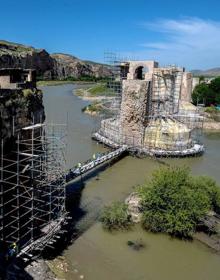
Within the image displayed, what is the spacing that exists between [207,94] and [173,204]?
4132 cm

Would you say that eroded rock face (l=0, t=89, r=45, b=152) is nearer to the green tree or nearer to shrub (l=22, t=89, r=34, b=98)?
shrub (l=22, t=89, r=34, b=98)

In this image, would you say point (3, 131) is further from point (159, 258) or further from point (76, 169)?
point (76, 169)

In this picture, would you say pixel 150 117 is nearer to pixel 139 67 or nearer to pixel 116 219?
pixel 139 67

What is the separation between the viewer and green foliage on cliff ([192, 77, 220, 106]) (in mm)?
55094

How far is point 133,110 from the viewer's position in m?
30.8

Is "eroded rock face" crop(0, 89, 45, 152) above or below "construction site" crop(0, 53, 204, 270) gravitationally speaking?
above

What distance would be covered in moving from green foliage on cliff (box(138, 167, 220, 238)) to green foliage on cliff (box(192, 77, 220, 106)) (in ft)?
125

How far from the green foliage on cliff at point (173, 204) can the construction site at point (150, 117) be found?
12.1 m

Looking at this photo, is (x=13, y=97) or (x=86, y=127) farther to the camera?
(x=86, y=127)

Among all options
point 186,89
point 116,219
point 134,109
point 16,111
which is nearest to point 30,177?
point 16,111

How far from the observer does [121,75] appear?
117ft

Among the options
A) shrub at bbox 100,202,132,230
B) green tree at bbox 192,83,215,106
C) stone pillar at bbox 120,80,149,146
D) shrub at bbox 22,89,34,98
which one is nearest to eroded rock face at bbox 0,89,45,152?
shrub at bbox 22,89,34,98

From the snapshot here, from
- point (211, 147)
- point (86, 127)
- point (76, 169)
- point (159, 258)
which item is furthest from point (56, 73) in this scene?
point (159, 258)

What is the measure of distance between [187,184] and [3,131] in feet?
29.5
